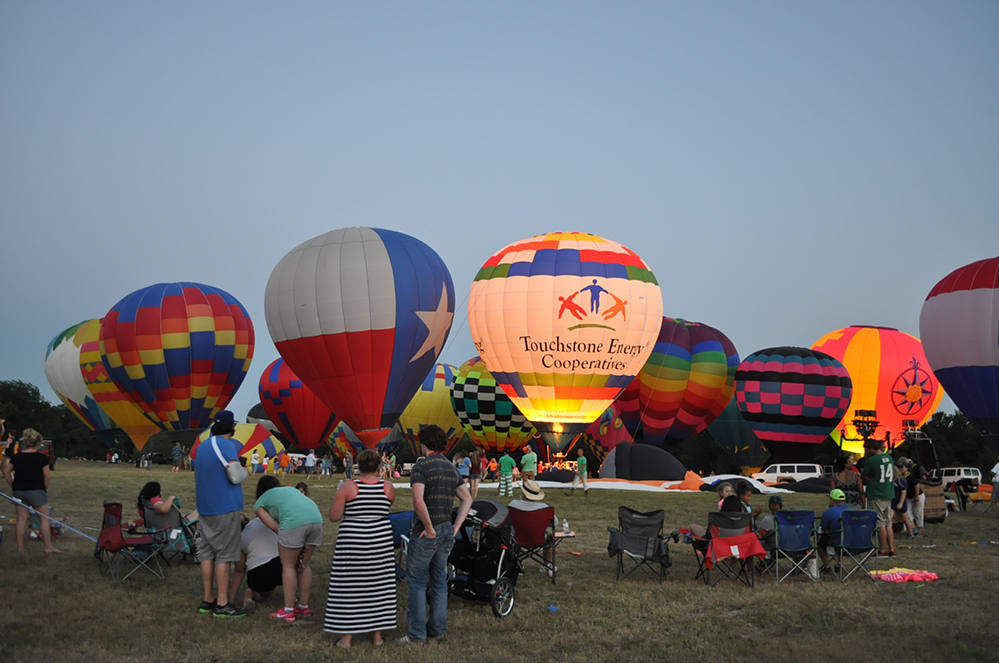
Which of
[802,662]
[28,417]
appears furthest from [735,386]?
[28,417]

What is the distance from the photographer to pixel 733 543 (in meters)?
8.22

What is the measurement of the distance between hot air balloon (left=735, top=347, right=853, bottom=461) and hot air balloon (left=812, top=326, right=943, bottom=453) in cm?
214

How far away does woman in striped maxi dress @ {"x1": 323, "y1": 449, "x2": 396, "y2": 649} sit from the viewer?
241 inches

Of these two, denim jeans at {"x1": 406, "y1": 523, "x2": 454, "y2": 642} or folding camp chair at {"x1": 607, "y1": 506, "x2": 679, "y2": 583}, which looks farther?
folding camp chair at {"x1": 607, "y1": 506, "x2": 679, "y2": 583}

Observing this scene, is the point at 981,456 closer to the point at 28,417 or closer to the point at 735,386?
the point at 735,386

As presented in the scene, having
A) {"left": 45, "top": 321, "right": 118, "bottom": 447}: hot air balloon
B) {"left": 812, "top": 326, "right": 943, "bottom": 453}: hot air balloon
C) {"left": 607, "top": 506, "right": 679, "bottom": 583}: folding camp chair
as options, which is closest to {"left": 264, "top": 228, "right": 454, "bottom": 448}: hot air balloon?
{"left": 607, "top": 506, "right": 679, "bottom": 583}: folding camp chair

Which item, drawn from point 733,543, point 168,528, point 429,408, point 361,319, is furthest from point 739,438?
point 168,528

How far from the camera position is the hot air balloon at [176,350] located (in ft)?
88.1

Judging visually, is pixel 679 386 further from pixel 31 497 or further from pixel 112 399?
pixel 31 497

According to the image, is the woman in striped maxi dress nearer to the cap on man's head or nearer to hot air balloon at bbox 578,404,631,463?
the cap on man's head

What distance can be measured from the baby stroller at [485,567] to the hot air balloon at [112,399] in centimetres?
2509

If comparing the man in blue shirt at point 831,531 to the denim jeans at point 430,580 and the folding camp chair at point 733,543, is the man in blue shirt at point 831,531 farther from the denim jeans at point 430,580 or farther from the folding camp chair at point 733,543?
the denim jeans at point 430,580

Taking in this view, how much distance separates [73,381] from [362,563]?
35.0 m

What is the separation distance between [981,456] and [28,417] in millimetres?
59298
